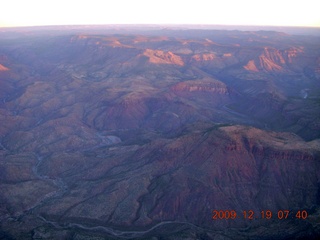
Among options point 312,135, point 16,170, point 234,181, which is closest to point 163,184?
point 234,181

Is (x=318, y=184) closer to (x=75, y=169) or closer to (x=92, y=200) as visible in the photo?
(x=92, y=200)

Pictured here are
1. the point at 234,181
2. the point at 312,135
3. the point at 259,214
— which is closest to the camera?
the point at 259,214

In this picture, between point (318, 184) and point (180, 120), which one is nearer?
point (318, 184)

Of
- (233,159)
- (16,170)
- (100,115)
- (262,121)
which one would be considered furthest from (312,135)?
(16,170)

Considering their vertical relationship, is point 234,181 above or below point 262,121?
above

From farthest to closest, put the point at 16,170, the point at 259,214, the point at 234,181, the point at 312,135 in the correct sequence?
the point at 312,135 < the point at 16,170 < the point at 234,181 < the point at 259,214

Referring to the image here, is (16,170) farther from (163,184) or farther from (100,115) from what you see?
(100,115)
